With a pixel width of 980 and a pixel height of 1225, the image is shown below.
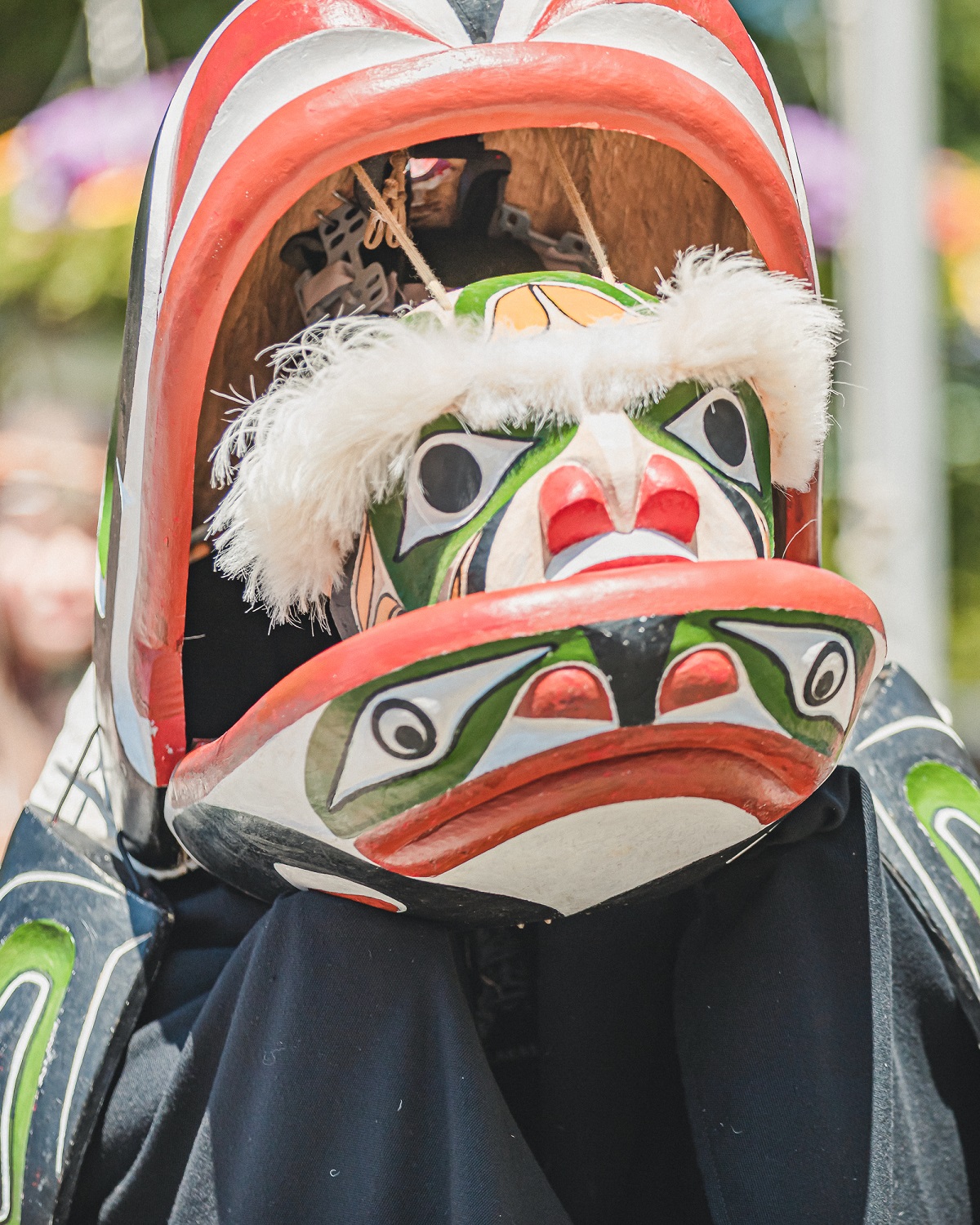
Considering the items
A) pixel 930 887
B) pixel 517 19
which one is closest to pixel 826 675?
pixel 930 887

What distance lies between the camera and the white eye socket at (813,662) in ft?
2.36

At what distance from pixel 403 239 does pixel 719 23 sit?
0.86 ft

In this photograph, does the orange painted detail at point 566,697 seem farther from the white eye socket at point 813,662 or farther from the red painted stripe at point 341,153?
the red painted stripe at point 341,153

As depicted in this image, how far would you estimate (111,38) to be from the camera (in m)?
2.92

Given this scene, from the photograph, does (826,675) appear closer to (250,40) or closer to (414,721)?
(414,721)

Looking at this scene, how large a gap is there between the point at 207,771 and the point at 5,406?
2199 millimetres

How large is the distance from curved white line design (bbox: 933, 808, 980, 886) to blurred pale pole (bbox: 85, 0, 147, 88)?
2491mm

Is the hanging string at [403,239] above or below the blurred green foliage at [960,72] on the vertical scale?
below

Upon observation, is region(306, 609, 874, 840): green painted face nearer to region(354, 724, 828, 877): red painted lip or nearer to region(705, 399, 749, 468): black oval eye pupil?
region(354, 724, 828, 877): red painted lip

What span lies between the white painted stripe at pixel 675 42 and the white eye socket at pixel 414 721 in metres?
0.41

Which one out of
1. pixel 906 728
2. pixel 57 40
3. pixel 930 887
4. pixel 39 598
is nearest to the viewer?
pixel 930 887

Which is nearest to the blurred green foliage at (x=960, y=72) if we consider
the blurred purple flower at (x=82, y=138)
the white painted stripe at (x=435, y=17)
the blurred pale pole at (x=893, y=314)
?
the blurred pale pole at (x=893, y=314)

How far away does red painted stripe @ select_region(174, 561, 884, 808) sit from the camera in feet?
2.26

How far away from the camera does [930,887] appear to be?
40.3 inches
